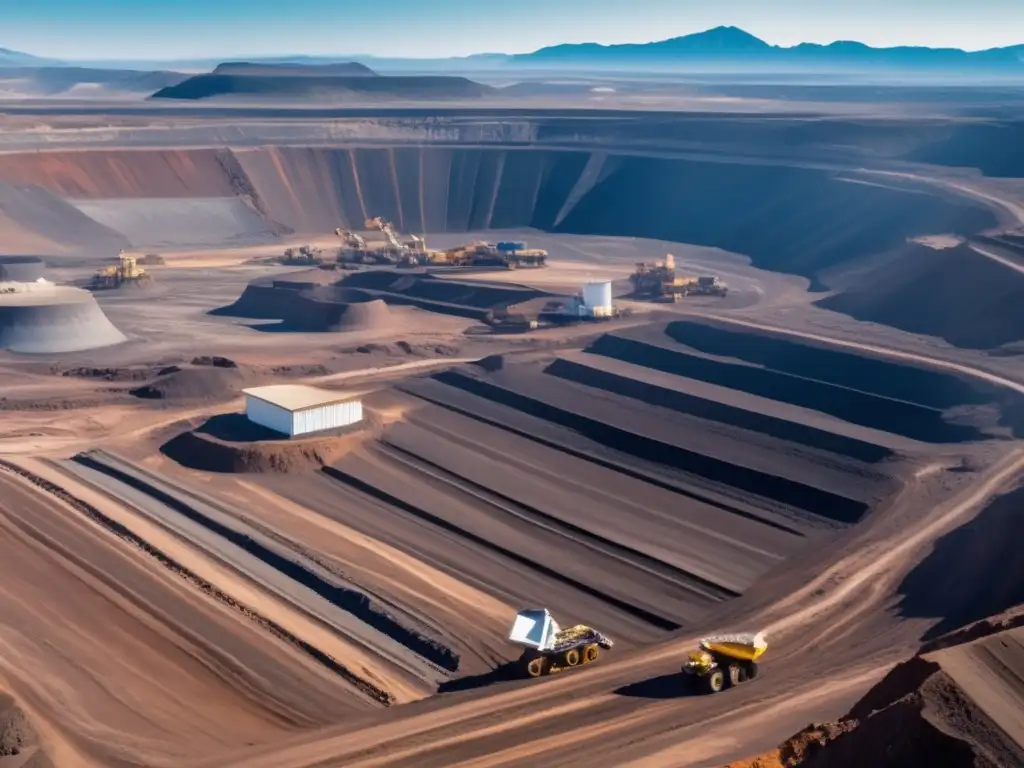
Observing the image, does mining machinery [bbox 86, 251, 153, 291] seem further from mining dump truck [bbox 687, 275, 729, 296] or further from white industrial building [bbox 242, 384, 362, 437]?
white industrial building [bbox 242, 384, 362, 437]

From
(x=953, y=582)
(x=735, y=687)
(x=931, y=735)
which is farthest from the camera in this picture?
(x=953, y=582)

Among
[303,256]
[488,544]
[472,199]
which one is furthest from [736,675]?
[472,199]

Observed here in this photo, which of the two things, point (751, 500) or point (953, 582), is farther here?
point (751, 500)

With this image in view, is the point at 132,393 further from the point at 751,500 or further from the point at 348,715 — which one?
the point at 348,715

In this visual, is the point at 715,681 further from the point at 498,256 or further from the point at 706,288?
the point at 498,256

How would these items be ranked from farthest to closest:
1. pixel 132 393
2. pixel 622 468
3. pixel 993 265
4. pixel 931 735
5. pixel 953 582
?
pixel 993 265 → pixel 132 393 → pixel 622 468 → pixel 953 582 → pixel 931 735

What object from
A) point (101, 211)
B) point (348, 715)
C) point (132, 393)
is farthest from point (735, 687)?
point (101, 211)

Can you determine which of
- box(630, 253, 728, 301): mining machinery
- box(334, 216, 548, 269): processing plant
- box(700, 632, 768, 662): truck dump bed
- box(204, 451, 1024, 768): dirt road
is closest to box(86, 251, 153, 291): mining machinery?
box(334, 216, 548, 269): processing plant
